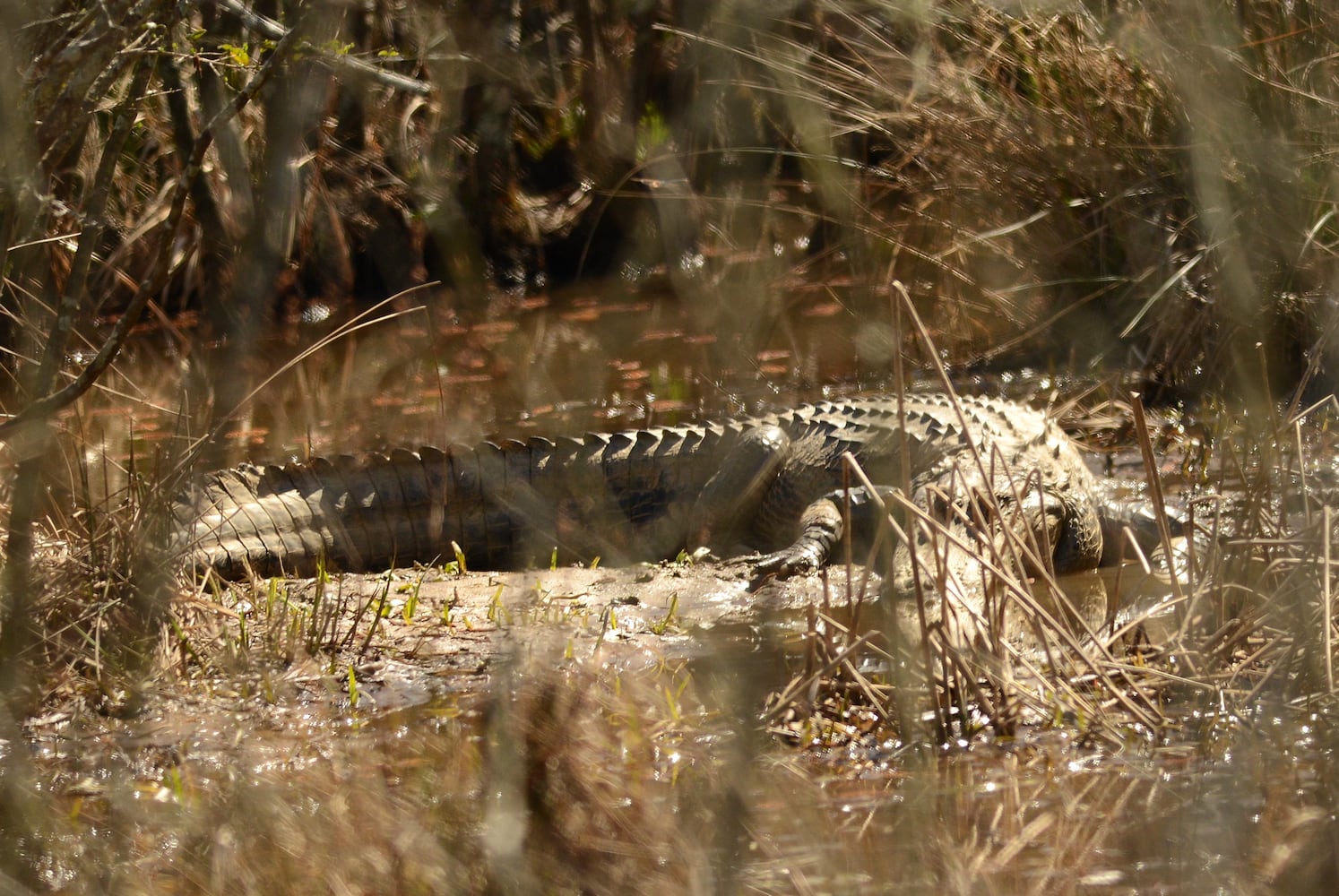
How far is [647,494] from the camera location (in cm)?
523

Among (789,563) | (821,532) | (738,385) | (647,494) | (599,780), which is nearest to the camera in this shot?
(599,780)

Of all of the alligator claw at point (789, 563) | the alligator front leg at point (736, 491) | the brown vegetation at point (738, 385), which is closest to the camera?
the brown vegetation at point (738, 385)

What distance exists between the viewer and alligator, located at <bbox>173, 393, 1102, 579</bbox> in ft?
14.9

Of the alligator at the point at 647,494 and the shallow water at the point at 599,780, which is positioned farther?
the alligator at the point at 647,494

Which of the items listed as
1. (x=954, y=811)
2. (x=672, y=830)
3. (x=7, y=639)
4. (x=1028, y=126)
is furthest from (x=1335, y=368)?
(x=7, y=639)

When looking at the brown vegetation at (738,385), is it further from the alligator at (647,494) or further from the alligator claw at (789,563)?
the alligator claw at (789,563)

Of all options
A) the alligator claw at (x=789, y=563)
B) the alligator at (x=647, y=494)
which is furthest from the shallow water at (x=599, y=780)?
the alligator at (x=647, y=494)

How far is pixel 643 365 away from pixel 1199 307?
2994 mm

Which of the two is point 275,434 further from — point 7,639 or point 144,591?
point 7,639

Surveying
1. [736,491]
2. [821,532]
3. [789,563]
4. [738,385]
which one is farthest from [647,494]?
[738,385]

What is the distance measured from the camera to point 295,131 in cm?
167

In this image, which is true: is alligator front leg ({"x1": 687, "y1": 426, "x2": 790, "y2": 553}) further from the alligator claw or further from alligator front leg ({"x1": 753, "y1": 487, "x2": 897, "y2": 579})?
the alligator claw

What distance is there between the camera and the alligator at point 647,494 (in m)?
4.53

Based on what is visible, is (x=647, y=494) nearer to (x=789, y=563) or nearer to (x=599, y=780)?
(x=789, y=563)
